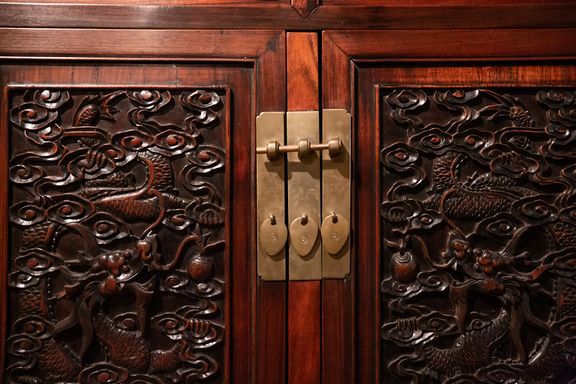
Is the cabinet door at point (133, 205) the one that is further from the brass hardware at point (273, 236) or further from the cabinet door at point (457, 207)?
the cabinet door at point (457, 207)

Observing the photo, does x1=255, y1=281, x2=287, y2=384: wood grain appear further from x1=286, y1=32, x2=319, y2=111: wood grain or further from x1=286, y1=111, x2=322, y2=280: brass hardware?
x1=286, y1=32, x2=319, y2=111: wood grain

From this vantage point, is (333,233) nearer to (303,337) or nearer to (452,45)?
(303,337)

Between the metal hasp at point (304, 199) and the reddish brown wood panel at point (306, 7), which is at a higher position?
the reddish brown wood panel at point (306, 7)

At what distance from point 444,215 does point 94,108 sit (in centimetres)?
60

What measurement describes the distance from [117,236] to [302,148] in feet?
1.09

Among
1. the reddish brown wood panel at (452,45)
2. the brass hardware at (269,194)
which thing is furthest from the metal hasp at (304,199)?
the reddish brown wood panel at (452,45)

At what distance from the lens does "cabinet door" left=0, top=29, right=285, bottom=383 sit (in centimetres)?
73

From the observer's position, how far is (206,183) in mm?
749

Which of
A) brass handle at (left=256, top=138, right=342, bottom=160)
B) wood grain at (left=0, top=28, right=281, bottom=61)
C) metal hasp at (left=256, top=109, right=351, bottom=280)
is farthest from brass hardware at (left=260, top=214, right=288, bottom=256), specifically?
wood grain at (left=0, top=28, right=281, bottom=61)

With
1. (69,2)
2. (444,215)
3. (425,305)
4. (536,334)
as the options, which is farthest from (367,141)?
(69,2)

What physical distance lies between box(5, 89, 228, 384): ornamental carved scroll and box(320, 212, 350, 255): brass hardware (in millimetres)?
167

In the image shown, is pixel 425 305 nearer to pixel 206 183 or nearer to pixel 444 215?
pixel 444 215

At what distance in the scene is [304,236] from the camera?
2.41 ft

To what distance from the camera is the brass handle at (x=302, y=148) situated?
0.72m
